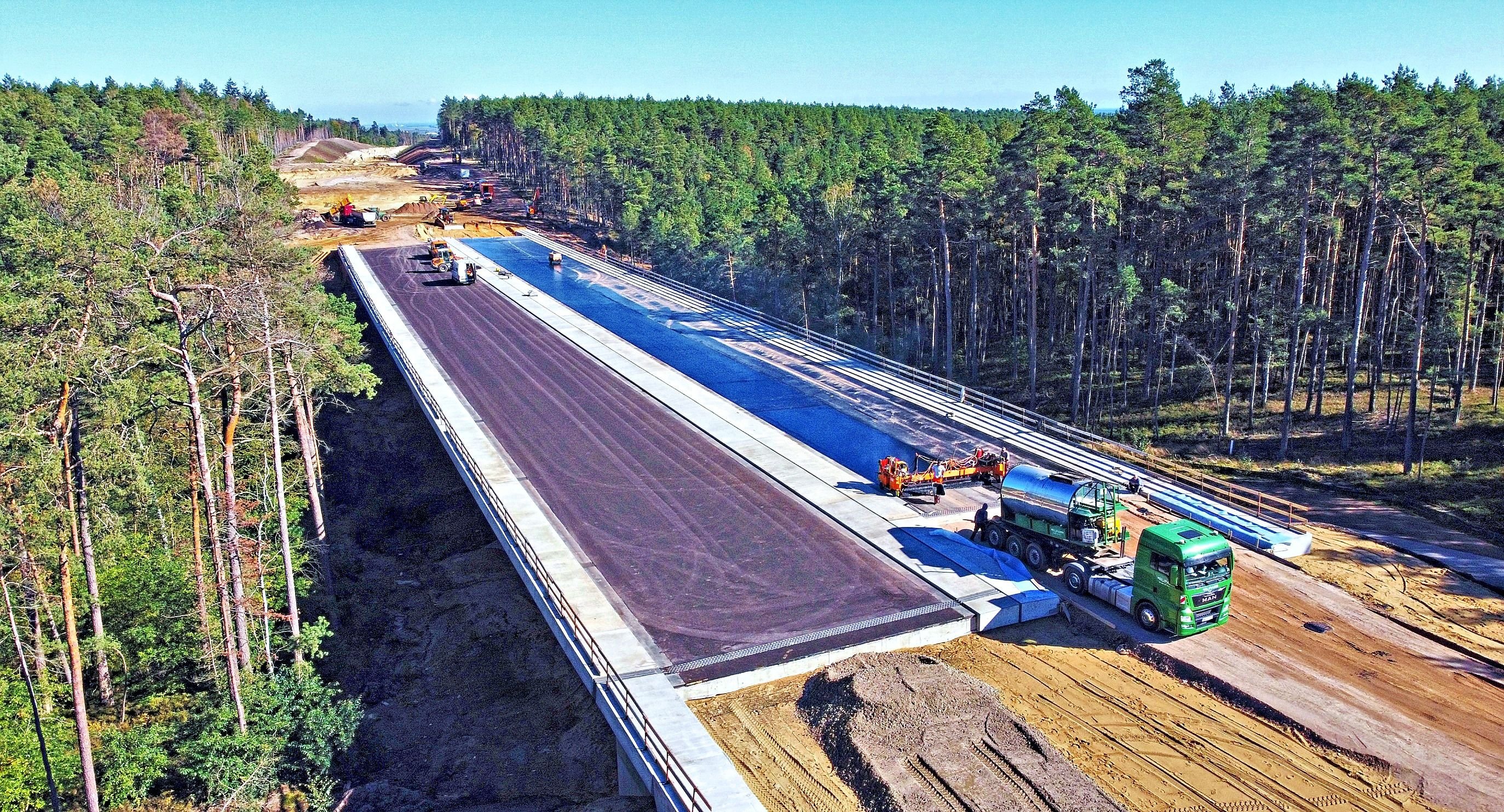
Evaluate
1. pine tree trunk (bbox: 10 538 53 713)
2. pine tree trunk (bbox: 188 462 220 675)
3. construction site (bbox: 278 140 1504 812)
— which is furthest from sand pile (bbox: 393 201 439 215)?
pine tree trunk (bbox: 188 462 220 675)

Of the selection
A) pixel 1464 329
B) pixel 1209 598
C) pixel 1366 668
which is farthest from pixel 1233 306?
pixel 1366 668

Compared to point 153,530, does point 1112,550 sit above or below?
above

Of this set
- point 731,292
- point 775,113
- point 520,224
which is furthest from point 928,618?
point 775,113

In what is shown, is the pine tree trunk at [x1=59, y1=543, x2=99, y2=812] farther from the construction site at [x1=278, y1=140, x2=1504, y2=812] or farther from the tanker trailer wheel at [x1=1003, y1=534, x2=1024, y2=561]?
the tanker trailer wheel at [x1=1003, y1=534, x2=1024, y2=561]

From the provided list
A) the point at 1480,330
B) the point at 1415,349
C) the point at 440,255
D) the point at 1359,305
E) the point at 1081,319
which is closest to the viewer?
the point at 1359,305

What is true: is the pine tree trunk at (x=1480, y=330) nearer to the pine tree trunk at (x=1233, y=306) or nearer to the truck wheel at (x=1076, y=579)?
the pine tree trunk at (x=1233, y=306)

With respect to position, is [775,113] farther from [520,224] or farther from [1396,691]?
[1396,691]

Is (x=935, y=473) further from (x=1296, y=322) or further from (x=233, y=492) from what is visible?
(x=233, y=492)
